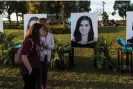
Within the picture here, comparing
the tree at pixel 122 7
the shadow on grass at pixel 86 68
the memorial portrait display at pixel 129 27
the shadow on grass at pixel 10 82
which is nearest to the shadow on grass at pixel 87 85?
the shadow on grass at pixel 10 82

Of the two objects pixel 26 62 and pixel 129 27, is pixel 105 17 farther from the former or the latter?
pixel 26 62

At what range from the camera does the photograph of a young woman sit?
11547 millimetres

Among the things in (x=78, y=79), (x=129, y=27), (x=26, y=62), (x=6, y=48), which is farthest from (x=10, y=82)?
(x=129, y=27)

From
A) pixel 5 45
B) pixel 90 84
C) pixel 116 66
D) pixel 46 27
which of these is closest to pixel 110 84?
pixel 90 84

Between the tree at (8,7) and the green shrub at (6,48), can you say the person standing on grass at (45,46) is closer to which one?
the green shrub at (6,48)

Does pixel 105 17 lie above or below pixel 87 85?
above

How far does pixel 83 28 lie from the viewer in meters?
11.6

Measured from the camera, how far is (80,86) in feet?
28.3

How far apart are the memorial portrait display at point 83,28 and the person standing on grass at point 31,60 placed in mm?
5459

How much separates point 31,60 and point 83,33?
228 inches

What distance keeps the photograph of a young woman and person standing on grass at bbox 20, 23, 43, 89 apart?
18.0 feet

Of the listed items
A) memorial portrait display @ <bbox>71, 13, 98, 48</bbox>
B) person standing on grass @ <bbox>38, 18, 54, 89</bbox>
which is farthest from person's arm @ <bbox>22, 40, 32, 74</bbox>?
memorial portrait display @ <bbox>71, 13, 98, 48</bbox>

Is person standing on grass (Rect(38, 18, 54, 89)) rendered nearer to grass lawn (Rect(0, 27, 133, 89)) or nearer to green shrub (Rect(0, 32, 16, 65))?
grass lawn (Rect(0, 27, 133, 89))

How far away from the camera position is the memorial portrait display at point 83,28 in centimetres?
1152
